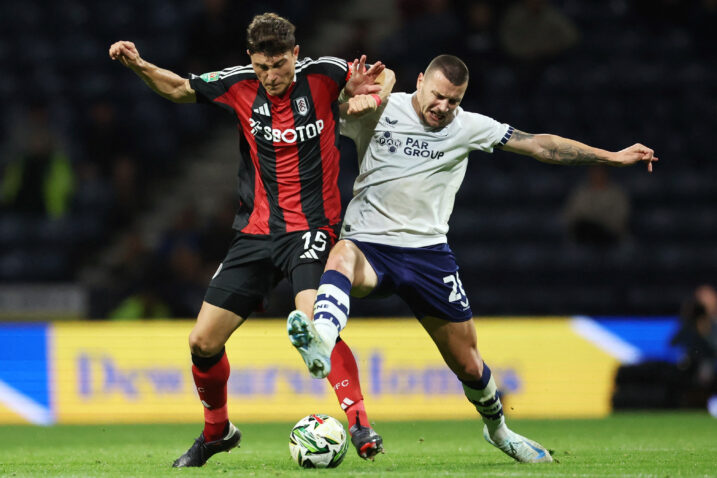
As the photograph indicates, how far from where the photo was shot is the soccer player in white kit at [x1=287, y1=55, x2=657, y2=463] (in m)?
6.11

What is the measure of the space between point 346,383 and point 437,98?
5.15 ft

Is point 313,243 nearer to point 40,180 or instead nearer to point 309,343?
point 309,343

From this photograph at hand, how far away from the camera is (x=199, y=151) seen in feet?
50.8

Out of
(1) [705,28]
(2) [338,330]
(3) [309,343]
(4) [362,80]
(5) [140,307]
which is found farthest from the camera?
(1) [705,28]

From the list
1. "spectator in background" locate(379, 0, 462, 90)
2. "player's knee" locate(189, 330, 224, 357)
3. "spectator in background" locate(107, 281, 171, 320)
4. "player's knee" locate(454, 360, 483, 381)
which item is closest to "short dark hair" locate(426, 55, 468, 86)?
"player's knee" locate(454, 360, 483, 381)

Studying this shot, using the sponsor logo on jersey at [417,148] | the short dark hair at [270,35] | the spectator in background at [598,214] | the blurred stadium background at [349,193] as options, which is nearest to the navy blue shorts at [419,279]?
the sponsor logo on jersey at [417,148]

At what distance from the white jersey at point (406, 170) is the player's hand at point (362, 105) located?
0.91 feet

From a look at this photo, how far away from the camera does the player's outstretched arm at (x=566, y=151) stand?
6.21 metres

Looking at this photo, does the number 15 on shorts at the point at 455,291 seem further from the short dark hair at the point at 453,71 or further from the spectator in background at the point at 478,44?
the spectator in background at the point at 478,44

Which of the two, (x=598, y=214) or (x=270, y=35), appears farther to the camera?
(x=598, y=214)

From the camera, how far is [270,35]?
19.3ft

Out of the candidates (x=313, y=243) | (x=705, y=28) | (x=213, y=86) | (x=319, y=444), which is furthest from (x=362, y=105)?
(x=705, y=28)

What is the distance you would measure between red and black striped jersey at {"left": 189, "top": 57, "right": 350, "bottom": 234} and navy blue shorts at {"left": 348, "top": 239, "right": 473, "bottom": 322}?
0.35 m

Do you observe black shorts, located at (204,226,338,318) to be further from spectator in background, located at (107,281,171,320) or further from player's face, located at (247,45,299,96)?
spectator in background, located at (107,281,171,320)
